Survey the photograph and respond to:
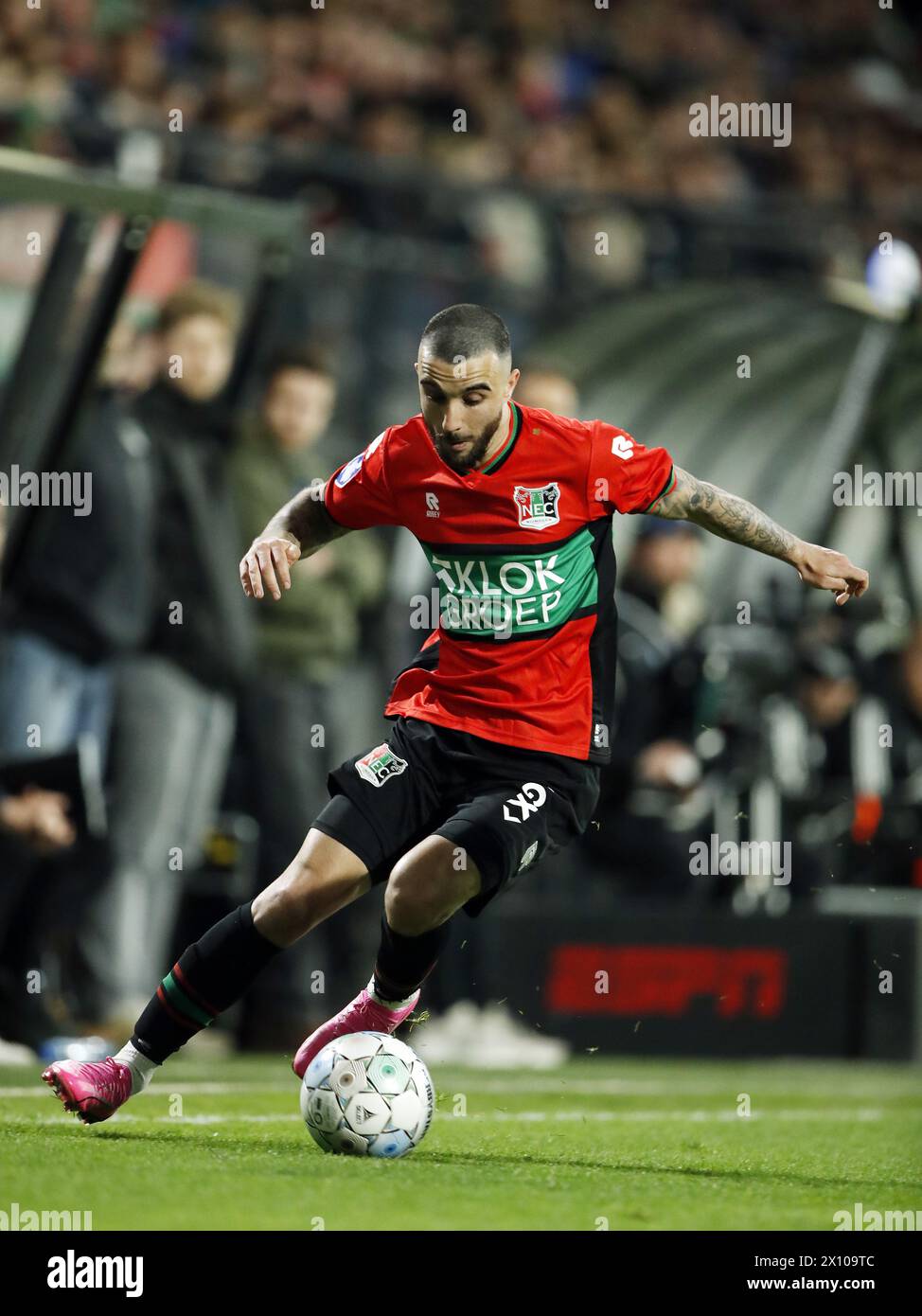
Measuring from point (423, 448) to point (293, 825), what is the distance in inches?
170

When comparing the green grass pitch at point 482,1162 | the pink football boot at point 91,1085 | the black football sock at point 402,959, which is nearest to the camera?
the green grass pitch at point 482,1162

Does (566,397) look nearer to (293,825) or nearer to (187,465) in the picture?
(187,465)

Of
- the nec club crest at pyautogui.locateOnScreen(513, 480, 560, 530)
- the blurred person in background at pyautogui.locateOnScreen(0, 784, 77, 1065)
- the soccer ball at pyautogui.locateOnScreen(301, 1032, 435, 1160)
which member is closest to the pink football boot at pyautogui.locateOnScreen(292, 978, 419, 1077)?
the soccer ball at pyautogui.locateOnScreen(301, 1032, 435, 1160)

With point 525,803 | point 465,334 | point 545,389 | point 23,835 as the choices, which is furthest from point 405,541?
point 465,334

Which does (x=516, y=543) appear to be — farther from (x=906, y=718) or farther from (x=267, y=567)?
(x=906, y=718)

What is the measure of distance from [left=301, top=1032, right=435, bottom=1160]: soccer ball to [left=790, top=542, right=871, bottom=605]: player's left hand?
1716 millimetres

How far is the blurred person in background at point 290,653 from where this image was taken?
9.68 meters

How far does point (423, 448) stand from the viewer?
18.9 feet

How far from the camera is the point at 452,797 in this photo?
577cm

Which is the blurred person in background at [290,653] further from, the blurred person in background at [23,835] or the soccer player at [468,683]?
the soccer player at [468,683]

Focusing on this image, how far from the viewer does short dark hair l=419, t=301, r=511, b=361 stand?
5.37 m

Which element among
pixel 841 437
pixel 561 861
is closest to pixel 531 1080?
pixel 561 861

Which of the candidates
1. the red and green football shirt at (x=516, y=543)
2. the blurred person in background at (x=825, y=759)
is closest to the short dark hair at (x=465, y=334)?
the red and green football shirt at (x=516, y=543)

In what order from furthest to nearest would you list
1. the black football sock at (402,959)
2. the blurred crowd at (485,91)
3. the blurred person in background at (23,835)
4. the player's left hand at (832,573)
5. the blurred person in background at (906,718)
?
the blurred person in background at (906,718)
the blurred crowd at (485,91)
the blurred person in background at (23,835)
the black football sock at (402,959)
the player's left hand at (832,573)
